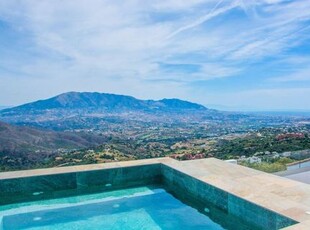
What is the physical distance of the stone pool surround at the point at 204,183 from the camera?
419 centimetres

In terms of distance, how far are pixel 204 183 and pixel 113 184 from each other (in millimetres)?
2119

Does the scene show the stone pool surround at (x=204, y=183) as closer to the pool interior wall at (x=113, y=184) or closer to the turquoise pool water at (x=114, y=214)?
the pool interior wall at (x=113, y=184)

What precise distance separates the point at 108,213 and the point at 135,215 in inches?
17.6

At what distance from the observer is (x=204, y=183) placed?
548 centimetres

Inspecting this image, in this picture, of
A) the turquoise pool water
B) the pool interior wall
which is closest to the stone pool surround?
the pool interior wall

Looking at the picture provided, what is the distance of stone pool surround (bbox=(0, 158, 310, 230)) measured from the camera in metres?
4.19

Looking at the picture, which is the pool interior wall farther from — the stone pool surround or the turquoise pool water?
the turquoise pool water

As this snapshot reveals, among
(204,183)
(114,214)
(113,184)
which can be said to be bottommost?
(114,214)

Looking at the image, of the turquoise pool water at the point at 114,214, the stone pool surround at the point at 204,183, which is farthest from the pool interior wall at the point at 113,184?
the turquoise pool water at the point at 114,214

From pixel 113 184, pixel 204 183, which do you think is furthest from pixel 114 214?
pixel 204 183

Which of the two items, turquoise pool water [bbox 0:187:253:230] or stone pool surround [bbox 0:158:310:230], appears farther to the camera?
turquoise pool water [bbox 0:187:253:230]

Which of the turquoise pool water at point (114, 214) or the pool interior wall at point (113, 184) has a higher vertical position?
the pool interior wall at point (113, 184)

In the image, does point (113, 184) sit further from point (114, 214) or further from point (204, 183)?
point (204, 183)

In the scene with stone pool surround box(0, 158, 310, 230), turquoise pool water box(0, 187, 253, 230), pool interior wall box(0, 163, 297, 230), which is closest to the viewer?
stone pool surround box(0, 158, 310, 230)
